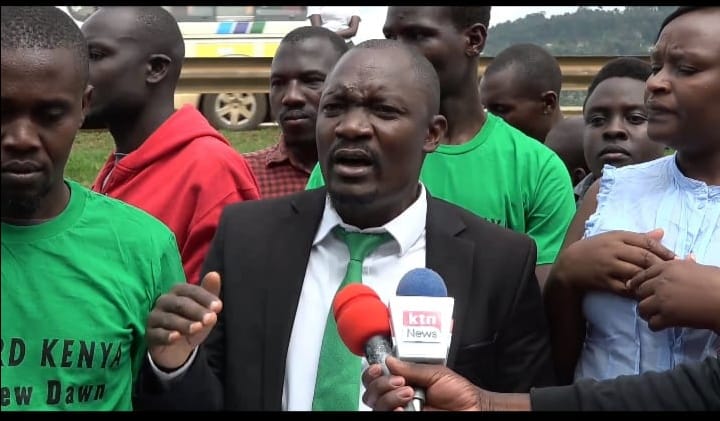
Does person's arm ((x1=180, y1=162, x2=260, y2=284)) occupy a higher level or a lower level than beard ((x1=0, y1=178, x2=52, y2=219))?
lower

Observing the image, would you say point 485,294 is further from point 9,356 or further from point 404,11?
point 404,11

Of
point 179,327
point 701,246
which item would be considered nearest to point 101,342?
point 179,327

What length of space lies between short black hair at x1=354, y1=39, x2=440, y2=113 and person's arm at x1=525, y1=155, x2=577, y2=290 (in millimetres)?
781

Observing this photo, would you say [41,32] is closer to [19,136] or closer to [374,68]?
[19,136]

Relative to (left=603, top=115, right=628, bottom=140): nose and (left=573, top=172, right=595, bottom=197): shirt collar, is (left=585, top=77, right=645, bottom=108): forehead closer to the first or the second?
(left=603, top=115, right=628, bottom=140): nose

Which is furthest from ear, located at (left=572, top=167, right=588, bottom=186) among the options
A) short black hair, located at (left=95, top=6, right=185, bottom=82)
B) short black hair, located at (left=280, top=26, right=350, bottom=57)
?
short black hair, located at (left=95, top=6, right=185, bottom=82)

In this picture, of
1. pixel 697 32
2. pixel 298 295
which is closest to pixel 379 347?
pixel 298 295

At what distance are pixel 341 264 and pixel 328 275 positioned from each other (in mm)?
46

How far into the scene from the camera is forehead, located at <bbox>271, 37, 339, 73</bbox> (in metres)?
4.57

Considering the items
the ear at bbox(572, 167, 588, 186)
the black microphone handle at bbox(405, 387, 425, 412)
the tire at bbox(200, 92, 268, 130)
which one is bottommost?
the tire at bbox(200, 92, 268, 130)

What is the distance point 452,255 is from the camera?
9.39ft

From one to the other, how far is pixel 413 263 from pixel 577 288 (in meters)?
0.43

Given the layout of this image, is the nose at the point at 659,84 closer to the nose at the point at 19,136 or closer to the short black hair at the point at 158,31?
the nose at the point at 19,136

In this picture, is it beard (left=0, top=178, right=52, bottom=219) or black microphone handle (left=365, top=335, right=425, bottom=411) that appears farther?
beard (left=0, top=178, right=52, bottom=219)
